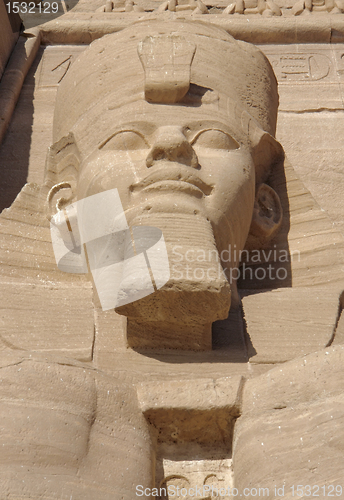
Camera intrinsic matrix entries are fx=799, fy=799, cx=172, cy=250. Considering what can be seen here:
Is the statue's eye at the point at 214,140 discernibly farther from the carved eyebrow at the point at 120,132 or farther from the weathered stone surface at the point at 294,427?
the weathered stone surface at the point at 294,427

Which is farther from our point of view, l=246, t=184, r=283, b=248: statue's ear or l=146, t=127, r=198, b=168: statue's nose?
l=246, t=184, r=283, b=248: statue's ear

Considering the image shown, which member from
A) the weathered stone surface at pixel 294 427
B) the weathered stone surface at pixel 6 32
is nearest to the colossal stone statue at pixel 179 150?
the weathered stone surface at pixel 294 427

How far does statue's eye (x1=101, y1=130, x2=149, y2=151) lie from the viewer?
396cm

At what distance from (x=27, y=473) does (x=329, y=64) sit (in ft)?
14.7

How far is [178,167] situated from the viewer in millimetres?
3709

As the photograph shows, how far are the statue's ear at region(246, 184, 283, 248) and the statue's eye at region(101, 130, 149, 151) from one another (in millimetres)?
721

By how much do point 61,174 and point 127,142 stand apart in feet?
2.01

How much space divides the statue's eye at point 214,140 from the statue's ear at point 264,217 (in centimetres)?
39

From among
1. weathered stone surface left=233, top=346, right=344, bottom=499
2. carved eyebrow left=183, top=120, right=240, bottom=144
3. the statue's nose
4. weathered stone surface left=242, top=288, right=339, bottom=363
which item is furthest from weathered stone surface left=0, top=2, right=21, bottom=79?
weathered stone surface left=233, top=346, right=344, bottom=499

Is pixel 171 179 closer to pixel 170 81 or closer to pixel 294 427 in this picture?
pixel 170 81

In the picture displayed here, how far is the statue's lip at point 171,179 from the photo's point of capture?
11.9 ft

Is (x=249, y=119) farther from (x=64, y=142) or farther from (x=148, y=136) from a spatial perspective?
(x=64, y=142)

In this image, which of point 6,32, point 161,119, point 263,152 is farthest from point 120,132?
point 6,32

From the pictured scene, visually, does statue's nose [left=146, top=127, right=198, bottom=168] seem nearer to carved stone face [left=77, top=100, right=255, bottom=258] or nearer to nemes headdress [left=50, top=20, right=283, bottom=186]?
carved stone face [left=77, top=100, right=255, bottom=258]
